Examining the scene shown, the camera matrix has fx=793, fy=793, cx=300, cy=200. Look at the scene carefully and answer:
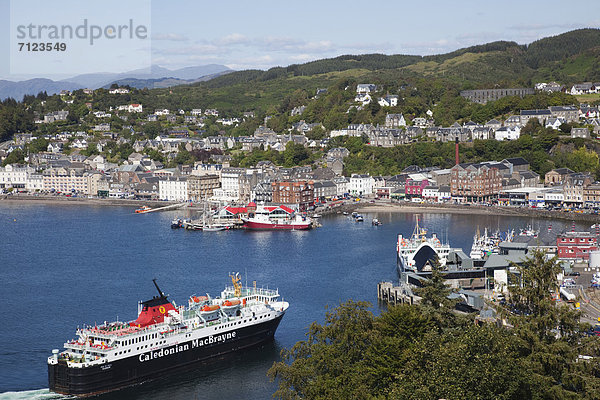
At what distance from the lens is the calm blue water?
54.3ft

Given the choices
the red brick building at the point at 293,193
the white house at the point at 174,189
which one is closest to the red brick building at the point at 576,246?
the red brick building at the point at 293,193

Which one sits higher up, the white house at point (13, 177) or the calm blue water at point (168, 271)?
the white house at point (13, 177)

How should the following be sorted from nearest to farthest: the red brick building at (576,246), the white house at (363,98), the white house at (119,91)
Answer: the red brick building at (576,246) → the white house at (363,98) → the white house at (119,91)

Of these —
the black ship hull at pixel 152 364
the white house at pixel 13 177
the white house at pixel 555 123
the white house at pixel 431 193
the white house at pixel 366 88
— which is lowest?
the black ship hull at pixel 152 364

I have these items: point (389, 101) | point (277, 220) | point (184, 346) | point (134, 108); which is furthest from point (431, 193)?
point (134, 108)

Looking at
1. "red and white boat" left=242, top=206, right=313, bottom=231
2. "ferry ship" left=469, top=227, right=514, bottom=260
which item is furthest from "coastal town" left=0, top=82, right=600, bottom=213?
"ferry ship" left=469, top=227, right=514, bottom=260

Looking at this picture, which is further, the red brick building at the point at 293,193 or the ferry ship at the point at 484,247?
the red brick building at the point at 293,193

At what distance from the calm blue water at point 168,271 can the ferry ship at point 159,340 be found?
328 mm

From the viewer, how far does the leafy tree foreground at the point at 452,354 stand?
33.2ft

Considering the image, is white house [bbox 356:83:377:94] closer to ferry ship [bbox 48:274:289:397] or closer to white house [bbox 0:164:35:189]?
white house [bbox 0:164:35:189]

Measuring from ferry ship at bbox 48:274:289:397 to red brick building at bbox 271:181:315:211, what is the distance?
73.8 feet

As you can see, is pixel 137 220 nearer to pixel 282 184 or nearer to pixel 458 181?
pixel 282 184

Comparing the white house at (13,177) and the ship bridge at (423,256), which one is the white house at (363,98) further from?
the ship bridge at (423,256)

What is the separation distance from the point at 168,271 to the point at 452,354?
55.7 ft
